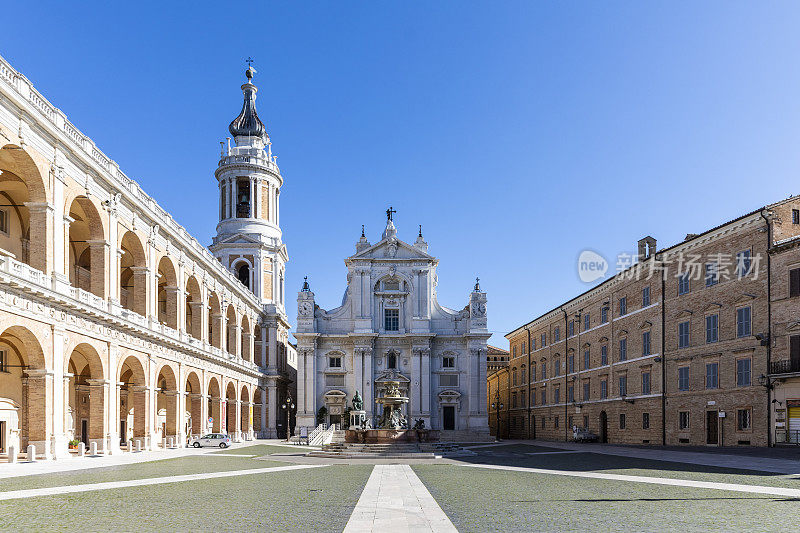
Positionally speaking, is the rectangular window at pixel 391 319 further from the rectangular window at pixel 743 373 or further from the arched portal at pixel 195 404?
the rectangular window at pixel 743 373

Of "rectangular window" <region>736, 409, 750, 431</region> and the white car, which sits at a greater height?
"rectangular window" <region>736, 409, 750, 431</region>

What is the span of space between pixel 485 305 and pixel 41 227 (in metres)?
49.5

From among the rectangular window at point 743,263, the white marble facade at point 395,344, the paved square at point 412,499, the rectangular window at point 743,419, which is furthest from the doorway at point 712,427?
the white marble facade at point 395,344

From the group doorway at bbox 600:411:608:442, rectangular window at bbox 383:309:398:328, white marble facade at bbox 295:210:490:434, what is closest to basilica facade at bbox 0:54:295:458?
white marble facade at bbox 295:210:490:434

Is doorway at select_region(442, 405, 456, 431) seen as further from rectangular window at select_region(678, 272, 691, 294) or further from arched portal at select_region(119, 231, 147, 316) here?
arched portal at select_region(119, 231, 147, 316)

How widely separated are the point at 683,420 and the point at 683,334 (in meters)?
5.01

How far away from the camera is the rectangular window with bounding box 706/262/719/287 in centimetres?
3933

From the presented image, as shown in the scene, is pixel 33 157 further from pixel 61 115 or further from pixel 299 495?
pixel 299 495

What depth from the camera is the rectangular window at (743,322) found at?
3691 centimetres

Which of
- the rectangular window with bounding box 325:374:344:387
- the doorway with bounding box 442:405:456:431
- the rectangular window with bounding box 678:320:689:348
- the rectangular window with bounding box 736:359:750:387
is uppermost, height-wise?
the rectangular window with bounding box 678:320:689:348

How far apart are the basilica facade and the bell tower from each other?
6947mm

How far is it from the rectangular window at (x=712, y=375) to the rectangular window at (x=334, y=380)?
129ft

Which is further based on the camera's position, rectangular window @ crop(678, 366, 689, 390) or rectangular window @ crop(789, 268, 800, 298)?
rectangular window @ crop(678, 366, 689, 390)

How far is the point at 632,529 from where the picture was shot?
38.2ft
